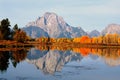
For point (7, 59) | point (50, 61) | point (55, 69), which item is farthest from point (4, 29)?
point (55, 69)

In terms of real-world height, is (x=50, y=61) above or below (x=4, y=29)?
below

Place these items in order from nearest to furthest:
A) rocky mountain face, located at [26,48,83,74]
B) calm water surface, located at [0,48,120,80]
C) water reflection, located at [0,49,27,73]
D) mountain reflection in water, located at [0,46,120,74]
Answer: calm water surface, located at [0,48,120,80], water reflection, located at [0,49,27,73], rocky mountain face, located at [26,48,83,74], mountain reflection in water, located at [0,46,120,74]

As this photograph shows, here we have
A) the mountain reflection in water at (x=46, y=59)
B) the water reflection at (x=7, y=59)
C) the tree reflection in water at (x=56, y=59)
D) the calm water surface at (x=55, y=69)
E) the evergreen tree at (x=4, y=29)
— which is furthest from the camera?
the evergreen tree at (x=4, y=29)

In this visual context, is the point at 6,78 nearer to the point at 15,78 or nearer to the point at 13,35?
the point at 15,78

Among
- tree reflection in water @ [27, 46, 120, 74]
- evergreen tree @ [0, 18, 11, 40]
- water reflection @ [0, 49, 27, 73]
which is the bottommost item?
tree reflection in water @ [27, 46, 120, 74]

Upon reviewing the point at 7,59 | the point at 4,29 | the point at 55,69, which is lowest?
the point at 55,69

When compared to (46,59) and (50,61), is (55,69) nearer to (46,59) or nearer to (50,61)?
(50,61)

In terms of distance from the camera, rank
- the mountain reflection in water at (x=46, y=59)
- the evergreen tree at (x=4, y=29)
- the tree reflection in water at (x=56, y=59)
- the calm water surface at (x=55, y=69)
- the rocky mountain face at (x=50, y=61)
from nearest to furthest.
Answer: the calm water surface at (x=55, y=69) < the rocky mountain face at (x=50, y=61) < the mountain reflection in water at (x=46, y=59) < the tree reflection in water at (x=56, y=59) < the evergreen tree at (x=4, y=29)

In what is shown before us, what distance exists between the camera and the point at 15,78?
1422 inches

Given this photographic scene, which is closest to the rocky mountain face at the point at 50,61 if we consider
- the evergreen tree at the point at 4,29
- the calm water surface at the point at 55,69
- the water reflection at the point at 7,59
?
the calm water surface at the point at 55,69

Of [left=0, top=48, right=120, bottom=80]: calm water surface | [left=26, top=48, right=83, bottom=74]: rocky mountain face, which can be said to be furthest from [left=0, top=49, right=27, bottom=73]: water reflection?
[left=26, top=48, right=83, bottom=74]: rocky mountain face

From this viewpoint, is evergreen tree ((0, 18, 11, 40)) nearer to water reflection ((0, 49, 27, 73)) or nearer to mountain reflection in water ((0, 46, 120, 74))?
mountain reflection in water ((0, 46, 120, 74))

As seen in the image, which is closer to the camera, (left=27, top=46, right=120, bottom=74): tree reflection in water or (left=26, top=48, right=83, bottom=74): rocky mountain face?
(left=26, top=48, right=83, bottom=74): rocky mountain face

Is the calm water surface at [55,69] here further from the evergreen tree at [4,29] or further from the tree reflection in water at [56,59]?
the evergreen tree at [4,29]
